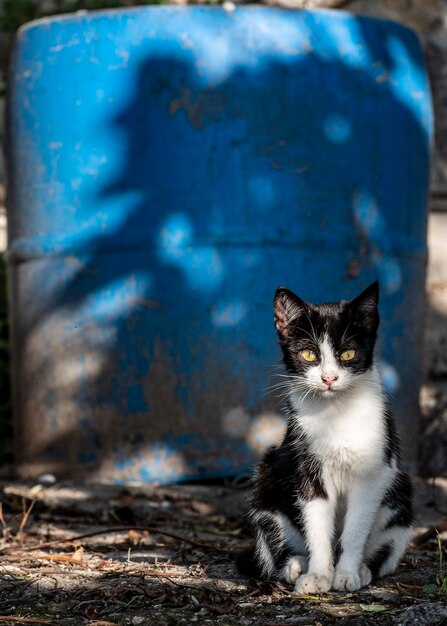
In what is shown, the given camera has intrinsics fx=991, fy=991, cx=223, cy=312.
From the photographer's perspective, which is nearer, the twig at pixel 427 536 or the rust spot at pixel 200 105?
the twig at pixel 427 536

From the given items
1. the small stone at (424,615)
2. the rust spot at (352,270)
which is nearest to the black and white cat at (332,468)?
the small stone at (424,615)

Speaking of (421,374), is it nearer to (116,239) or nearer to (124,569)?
(116,239)

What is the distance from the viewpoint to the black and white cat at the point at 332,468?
9.23 feet

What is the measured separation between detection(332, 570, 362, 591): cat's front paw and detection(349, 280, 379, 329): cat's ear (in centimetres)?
72

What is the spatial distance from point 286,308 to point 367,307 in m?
0.24

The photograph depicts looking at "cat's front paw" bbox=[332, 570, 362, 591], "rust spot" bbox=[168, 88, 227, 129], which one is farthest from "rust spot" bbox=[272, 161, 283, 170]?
"cat's front paw" bbox=[332, 570, 362, 591]

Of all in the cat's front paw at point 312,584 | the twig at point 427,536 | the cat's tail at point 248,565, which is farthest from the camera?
the twig at point 427,536

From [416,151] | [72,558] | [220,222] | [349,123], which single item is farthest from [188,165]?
[72,558]

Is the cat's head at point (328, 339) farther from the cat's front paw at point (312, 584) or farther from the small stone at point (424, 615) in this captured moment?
the small stone at point (424, 615)

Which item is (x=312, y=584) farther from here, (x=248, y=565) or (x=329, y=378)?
(x=329, y=378)

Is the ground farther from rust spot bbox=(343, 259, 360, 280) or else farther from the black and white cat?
rust spot bbox=(343, 259, 360, 280)

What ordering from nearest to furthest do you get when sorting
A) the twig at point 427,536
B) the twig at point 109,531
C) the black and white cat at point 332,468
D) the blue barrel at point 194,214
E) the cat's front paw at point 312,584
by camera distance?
the cat's front paw at point 312,584 < the black and white cat at point 332,468 < the twig at point 109,531 < the twig at point 427,536 < the blue barrel at point 194,214

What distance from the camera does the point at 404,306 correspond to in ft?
16.7

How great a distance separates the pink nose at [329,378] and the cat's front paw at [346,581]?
1.72ft
